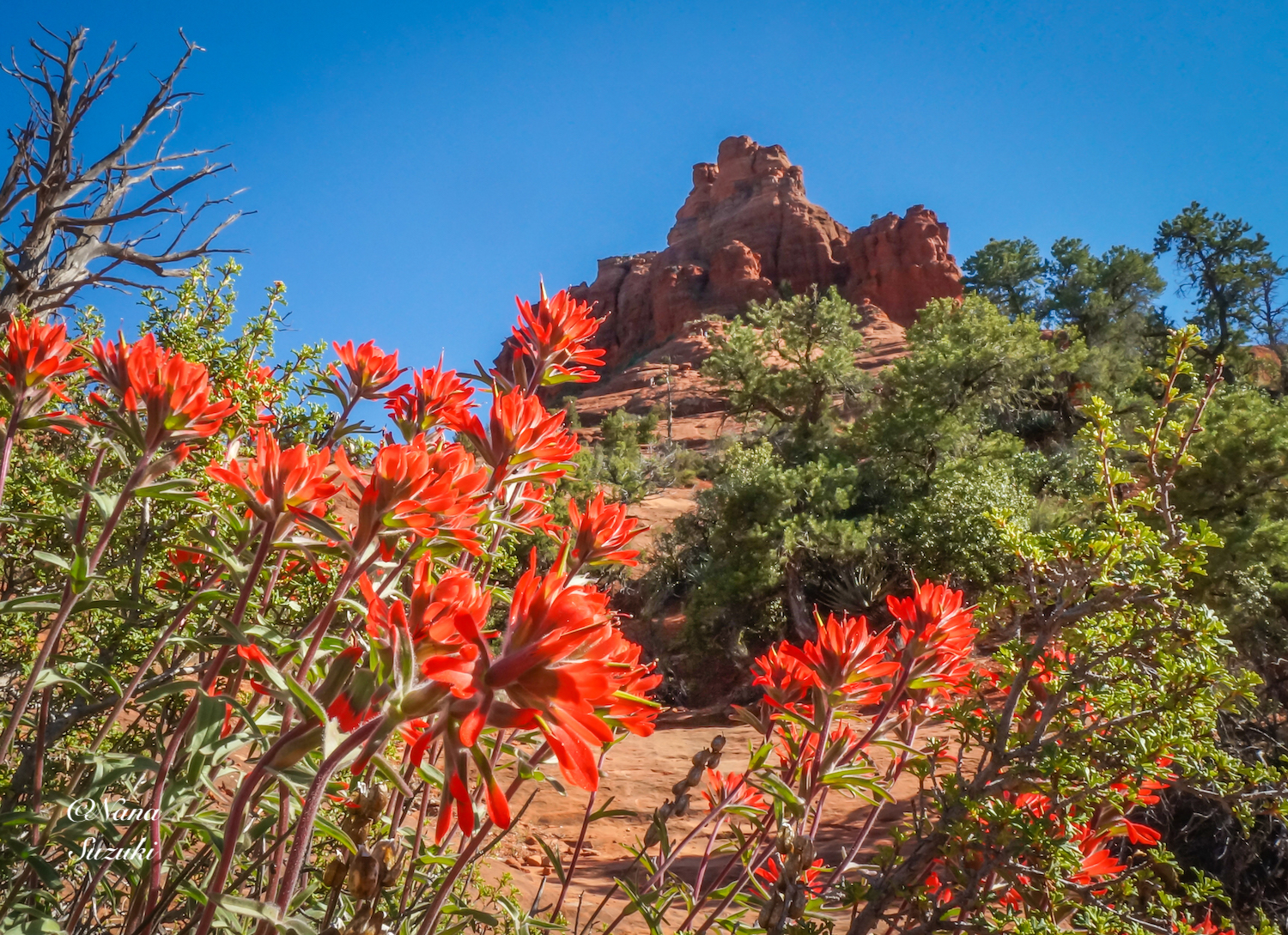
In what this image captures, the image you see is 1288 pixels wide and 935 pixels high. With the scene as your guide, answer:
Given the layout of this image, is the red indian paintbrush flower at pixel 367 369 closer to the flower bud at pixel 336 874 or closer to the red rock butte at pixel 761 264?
the flower bud at pixel 336 874

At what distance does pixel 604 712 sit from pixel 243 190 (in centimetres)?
675

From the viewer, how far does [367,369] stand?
2203 millimetres

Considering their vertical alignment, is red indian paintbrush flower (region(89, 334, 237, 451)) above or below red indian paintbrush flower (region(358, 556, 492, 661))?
above

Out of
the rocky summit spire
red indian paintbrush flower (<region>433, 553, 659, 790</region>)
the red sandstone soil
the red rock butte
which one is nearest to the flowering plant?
red indian paintbrush flower (<region>433, 553, 659, 790</region>)

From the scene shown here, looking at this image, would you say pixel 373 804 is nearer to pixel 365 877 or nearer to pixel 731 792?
pixel 365 877

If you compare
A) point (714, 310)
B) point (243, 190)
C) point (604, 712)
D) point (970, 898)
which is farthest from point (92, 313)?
point (714, 310)

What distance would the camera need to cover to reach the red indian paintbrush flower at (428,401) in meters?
2.01

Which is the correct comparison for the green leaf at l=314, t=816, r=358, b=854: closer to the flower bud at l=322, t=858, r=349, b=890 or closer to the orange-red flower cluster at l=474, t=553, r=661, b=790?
the flower bud at l=322, t=858, r=349, b=890

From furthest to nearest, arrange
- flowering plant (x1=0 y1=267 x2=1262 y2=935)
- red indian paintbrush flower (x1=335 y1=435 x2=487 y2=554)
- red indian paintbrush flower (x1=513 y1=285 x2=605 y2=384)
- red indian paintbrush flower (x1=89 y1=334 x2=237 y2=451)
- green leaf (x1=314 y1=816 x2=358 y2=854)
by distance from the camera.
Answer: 1. red indian paintbrush flower (x1=513 y1=285 x2=605 y2=384)
2. red indian paintbrush flower (x1=89 y1=334 x2=237 y2=451)
3. red indian paintbrush flower (x1=335 y1=435 x2=487 y2=554)
4. green leaf (x1=314 y1=816 x2=358 y2=854)
5. flowering plant (x1=0 y1=267 x2=1262 y2=935)

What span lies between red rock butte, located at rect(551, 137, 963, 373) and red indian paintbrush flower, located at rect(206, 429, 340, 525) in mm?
52254

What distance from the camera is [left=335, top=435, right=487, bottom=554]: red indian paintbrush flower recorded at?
3.76ft

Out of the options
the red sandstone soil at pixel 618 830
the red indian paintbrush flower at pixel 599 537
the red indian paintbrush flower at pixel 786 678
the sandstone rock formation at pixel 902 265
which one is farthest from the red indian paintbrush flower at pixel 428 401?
the sandstone rock formation at pixel 902 265

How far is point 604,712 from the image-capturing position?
105 centimetres

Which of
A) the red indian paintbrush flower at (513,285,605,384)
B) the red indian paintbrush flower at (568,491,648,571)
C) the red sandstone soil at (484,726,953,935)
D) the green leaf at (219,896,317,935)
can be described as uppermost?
the red indian paintbrush flower at (513,285,605,384)
